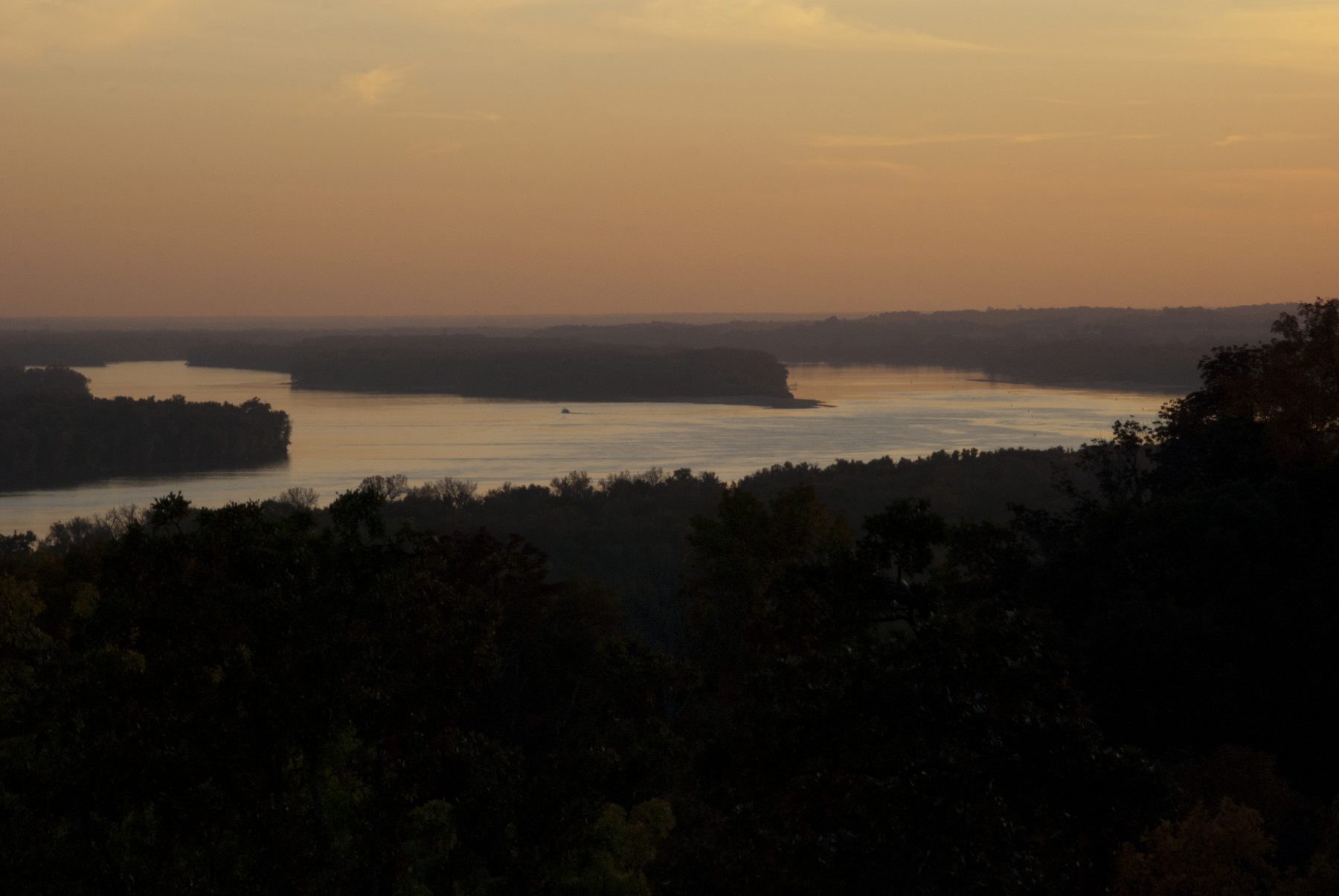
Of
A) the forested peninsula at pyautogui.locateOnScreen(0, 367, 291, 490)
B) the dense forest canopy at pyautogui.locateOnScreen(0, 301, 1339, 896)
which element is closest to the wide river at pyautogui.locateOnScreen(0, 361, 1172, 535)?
the forested peninsula at pyautogui.locateOnScreen(0, 367, 291, 490)

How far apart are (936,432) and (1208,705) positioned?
11299cm

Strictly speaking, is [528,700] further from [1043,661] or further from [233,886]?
[1043,661]

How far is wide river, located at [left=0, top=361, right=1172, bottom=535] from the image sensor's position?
360 feet

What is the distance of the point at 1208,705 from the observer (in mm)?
23484

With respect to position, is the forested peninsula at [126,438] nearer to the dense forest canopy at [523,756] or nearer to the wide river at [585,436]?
the wide river at [585,436]

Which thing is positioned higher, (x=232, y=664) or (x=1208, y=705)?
(x=232, y=664)

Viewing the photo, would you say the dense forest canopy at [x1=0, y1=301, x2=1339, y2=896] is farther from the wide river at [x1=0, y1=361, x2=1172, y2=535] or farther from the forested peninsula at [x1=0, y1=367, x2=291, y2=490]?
the forested peninsula at [x1=0, y1=367, x2=291, y2=490]

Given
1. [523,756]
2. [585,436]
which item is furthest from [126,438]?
[523,756]

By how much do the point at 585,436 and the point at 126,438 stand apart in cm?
4311

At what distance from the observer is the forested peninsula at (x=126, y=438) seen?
125 meters

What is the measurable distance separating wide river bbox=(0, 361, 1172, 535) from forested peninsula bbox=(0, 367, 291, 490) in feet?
13.6

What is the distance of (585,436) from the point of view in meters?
142

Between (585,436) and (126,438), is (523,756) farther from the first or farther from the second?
(585,436)

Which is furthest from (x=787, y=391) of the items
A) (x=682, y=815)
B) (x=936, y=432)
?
(x=682, y=815)
